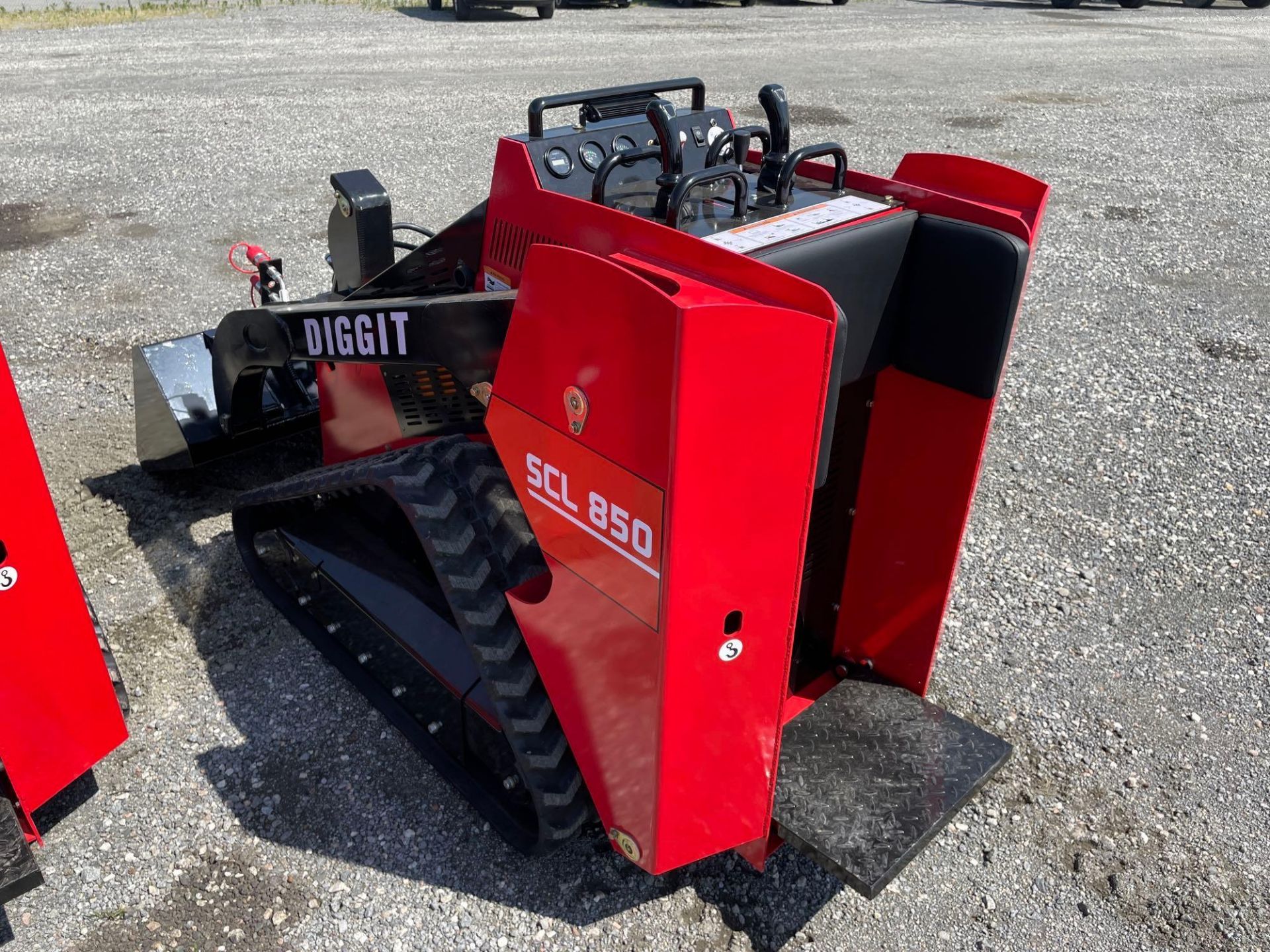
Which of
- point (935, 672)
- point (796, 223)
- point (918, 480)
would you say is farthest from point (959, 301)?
point (935, 672)

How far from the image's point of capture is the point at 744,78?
13.4 m

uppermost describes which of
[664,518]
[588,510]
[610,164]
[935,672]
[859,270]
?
[610,164]

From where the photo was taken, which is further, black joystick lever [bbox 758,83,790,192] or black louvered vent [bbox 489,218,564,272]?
black louvered vent [bbox 489,218,564,272]

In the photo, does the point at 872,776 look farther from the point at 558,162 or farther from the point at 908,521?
the point at 558,162

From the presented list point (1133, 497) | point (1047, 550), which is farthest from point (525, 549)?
point (1133, 497)

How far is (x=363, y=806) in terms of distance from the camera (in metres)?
3.23

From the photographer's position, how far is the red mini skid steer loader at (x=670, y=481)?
213cm

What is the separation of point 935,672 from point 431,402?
7.01ft

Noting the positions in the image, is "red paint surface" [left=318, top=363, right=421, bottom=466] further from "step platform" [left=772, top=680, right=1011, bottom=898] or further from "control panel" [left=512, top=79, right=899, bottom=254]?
"step platform" [left=772, top=680, right=1011, bottom=898]

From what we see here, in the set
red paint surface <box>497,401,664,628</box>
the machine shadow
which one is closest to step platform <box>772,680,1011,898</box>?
the machine shadow

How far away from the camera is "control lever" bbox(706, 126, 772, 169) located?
2.83 m

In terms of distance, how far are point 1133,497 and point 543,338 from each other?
3798 millimetres

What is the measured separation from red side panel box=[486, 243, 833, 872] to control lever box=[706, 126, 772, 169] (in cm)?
69

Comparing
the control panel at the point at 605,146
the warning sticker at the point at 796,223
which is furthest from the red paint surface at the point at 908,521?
the control panel at the point at 605,146
